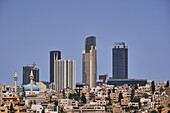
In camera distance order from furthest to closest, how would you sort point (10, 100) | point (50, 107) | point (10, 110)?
point (50, 107) < point (10, 100) < point (10, 110)

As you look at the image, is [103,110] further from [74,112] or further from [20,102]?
[20,102]

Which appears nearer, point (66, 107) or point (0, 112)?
point (0, 112)

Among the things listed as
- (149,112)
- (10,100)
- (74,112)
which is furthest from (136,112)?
(10,100)

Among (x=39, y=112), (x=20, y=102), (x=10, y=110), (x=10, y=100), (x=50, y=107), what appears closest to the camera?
(x=10, y=110)

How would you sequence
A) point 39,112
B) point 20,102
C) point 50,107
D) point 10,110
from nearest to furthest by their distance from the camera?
point 10,110, point 20,102, point 39,112, point 50,107

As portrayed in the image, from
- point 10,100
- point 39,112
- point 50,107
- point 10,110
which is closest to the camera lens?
point 10,110

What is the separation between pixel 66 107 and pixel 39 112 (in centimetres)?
3164

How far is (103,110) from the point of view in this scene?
644 feet

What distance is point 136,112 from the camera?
197000 millimetres

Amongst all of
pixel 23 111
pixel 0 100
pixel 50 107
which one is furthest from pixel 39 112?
pixel 23 111

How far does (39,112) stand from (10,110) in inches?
1909

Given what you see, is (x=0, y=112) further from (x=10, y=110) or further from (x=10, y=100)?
(x=10, y=100)

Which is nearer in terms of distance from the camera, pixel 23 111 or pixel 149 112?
pixel 23 111

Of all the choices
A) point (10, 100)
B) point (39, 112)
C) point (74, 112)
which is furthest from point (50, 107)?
point (10, 100)
